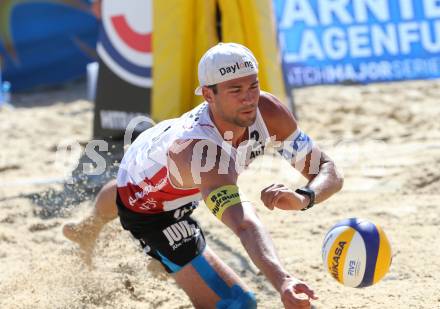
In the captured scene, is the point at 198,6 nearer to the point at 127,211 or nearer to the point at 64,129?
the point at 64,129

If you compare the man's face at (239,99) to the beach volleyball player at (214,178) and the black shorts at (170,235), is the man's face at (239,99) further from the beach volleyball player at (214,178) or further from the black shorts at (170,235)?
the black shorts at (170,235)

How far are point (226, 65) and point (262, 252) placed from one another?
2.89 ft

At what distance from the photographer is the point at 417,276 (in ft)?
14.3

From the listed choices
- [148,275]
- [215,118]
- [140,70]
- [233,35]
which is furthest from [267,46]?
[215,118]

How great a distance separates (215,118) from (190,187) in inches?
13.9

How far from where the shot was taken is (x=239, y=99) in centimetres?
344

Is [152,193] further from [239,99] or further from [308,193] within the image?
[308,193]

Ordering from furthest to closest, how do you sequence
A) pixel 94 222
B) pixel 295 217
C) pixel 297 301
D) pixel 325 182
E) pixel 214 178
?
pixel 295 217
pixel 94 222
pixel 325 182
pixel 214 178
pixel 297 301

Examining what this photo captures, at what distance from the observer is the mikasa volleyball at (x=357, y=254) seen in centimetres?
342

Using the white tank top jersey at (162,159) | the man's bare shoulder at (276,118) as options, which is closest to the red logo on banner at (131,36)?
the white tank top jersey at (162,159)

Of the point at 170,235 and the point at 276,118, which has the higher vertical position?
the point at 276,118

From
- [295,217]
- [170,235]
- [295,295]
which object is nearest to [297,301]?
[295,295]

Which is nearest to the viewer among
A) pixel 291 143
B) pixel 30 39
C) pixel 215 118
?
pixel 215 118

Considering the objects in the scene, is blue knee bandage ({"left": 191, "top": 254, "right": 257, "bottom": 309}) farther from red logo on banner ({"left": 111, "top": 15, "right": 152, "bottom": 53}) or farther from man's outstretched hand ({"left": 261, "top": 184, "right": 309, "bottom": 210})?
red logo on banner ({"left": 111, "top": 15, "right": 152, "bottom": 53})
